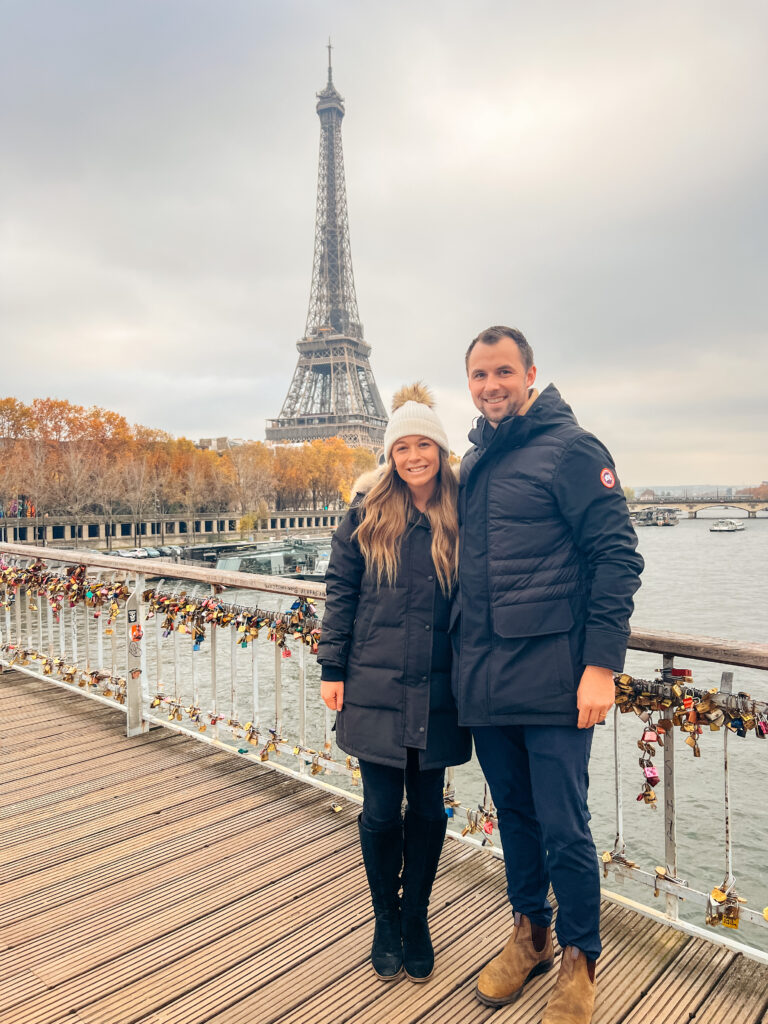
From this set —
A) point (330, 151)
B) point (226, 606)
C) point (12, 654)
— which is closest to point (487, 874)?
point (226, 606)

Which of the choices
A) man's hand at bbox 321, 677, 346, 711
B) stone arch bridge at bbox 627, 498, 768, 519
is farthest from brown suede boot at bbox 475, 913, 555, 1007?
stone arch bridge at bbox 627, 498, 768, 519

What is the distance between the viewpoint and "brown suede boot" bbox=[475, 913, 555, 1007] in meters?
2.15

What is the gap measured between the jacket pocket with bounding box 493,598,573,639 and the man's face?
0.58 m

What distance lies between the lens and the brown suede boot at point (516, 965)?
7.06 ft

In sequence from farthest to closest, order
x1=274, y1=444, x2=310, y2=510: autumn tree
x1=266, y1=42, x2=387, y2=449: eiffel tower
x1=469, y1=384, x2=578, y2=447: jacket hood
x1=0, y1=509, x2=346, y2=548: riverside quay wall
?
x1=266, y1=42, x2=387, y2=449: eiffel tower
x1=274, y1=444, x2=310, y2=510: autumn tree
x1=0, y1=509, x2=346, y2=548: riverside quay wall
x1=469, y1=384, x2=578, y2=447: jacket hood

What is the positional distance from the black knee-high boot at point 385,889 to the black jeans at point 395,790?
0.14 ft

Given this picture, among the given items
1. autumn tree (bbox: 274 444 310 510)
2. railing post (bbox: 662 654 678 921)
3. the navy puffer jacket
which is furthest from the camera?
autumn tree (bbox: 274 444 310 510)

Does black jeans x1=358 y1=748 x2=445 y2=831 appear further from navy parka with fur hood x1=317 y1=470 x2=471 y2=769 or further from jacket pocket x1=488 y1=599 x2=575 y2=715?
jacket pocket x1=488 y1=599 x2=575 y2=715

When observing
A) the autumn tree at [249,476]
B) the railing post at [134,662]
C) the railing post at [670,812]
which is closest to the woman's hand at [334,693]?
the railing post at [670,812]

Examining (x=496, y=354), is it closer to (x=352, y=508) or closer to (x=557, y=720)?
(x=352, y=508)

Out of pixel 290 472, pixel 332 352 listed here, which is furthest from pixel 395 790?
pixel 332 352

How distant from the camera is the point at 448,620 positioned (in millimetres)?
2250

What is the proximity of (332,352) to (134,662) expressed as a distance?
78.2m

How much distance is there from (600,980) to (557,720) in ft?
3.13
